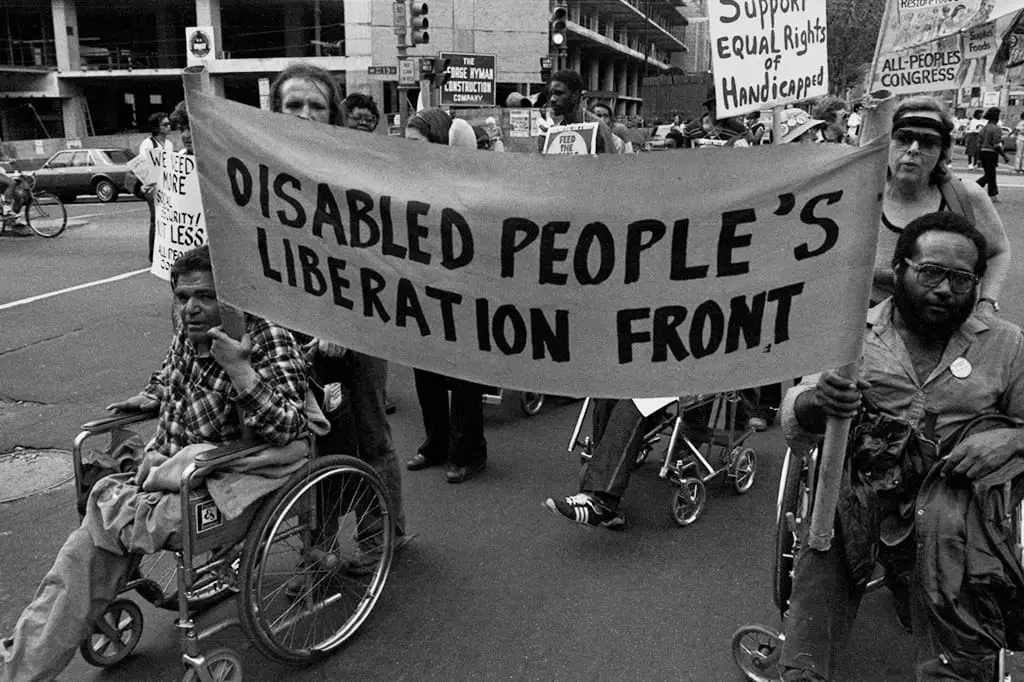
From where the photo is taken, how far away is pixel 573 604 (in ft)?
11.8

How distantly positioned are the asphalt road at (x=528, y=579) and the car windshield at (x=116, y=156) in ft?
64.0

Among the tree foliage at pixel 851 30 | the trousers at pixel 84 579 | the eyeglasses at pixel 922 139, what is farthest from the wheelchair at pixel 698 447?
the tree foliage at pixel 851 30

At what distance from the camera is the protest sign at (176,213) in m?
3.72

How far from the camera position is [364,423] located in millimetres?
3904

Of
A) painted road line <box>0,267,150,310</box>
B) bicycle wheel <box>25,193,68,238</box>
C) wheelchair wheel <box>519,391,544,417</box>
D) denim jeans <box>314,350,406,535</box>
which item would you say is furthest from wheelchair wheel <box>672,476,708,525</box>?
bicycle wheel <box>25,193,68,238</box>

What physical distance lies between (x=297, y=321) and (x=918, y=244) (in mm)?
1932

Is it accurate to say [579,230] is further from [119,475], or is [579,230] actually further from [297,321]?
[119,475]

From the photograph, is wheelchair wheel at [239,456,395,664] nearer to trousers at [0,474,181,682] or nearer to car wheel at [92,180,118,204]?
trousers at [0,474,181,682]

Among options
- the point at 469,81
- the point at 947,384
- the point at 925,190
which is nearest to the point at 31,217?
the point at 469,81

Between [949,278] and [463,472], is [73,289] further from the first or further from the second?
[949,278]

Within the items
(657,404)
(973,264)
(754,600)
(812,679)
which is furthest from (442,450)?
(973,264)

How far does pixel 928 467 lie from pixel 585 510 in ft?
5.81

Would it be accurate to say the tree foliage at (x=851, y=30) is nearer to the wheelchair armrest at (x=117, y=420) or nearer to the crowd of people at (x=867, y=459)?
the crowd of people at (x=867, y=459)

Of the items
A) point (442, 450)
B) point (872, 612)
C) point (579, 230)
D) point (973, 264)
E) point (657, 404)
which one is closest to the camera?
point (579, 230)
